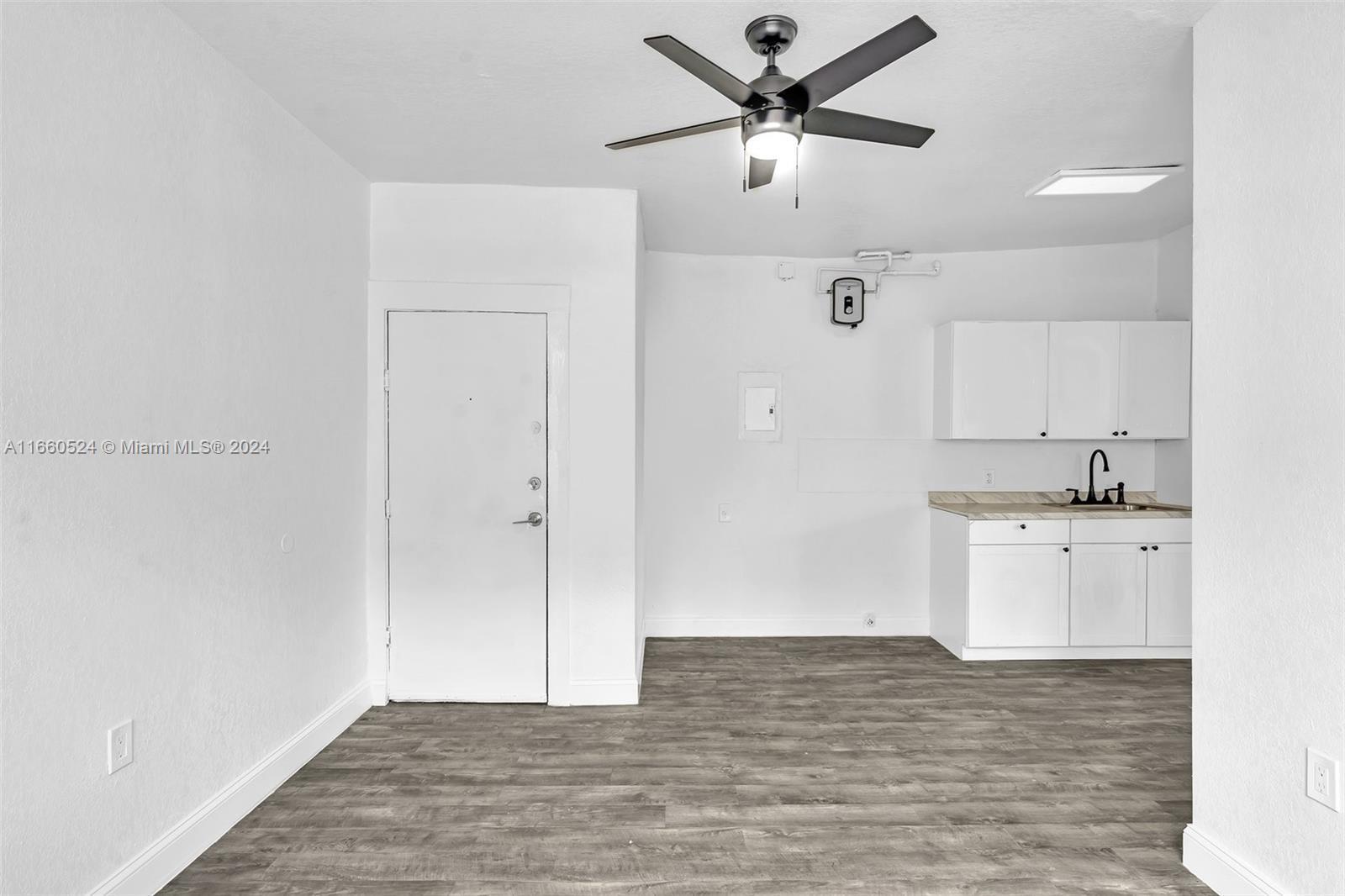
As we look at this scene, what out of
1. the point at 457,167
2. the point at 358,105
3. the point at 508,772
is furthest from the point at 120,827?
the point at 457,167

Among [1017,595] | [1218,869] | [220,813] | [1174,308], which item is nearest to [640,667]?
[220,813]

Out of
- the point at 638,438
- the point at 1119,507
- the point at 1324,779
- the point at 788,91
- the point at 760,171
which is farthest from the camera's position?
the point at 1119,507

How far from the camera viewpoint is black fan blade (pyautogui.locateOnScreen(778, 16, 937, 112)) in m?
1.79

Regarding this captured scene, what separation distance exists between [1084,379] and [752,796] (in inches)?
139

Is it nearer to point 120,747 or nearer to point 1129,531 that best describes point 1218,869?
point 1129,531

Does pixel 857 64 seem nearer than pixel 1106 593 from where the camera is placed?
Yes

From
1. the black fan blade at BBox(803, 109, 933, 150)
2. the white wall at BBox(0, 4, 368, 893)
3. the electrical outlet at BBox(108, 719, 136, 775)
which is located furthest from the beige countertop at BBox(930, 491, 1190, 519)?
the electrical outlet at BBox(108, 719, 136, 775)

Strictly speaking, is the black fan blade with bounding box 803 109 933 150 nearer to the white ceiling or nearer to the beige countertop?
the white ceiling

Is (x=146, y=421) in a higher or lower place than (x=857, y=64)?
lower

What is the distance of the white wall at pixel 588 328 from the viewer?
383 centimetres

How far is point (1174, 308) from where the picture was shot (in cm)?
500

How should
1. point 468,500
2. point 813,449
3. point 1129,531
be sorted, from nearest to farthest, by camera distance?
point 468,500
point 1129,531
point 813,449

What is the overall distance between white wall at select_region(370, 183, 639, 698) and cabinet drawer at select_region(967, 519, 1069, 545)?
7.11 ft

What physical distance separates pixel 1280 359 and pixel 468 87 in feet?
8.70
